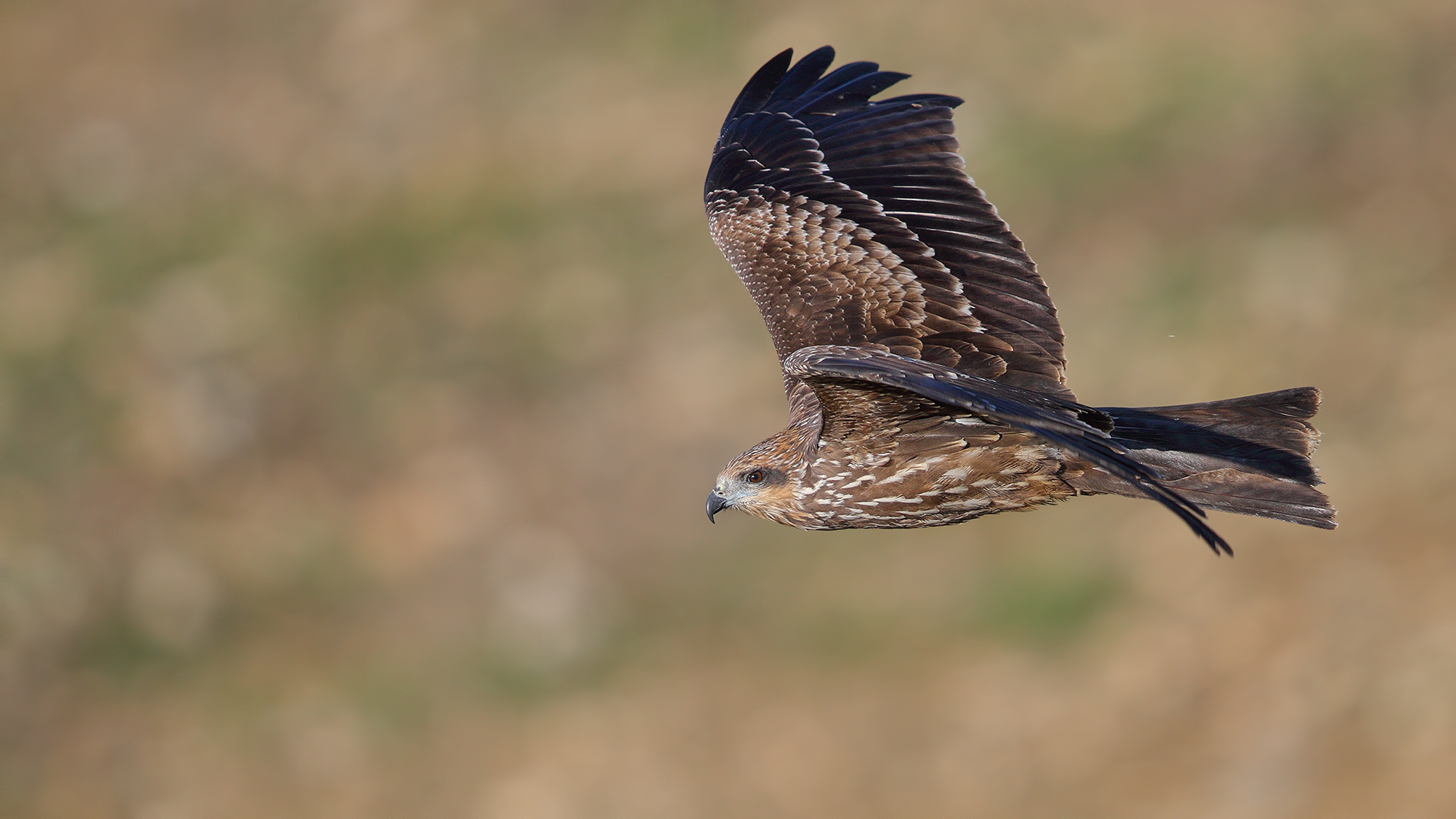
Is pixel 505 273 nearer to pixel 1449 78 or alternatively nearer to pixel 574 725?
pixel 574 725

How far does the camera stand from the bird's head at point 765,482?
6.55 m

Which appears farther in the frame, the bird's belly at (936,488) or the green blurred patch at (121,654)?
the green blurred patch at (121,654)

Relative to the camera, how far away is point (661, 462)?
58.6 ft

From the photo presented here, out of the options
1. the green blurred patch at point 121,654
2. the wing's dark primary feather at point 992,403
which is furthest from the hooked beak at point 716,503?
the green blurred patch at point 121,654

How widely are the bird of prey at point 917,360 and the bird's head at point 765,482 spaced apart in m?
0.01

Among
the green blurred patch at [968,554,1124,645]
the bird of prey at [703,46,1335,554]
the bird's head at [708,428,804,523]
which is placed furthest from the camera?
the green blurred patch at [968,554,1124,645]

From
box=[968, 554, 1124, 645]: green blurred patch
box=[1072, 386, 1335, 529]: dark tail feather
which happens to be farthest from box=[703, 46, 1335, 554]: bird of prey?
box=[968, 554, 1124, 645]: green blurred patch

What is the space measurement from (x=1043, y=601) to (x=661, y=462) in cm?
529

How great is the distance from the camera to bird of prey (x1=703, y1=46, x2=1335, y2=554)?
6.18 metres

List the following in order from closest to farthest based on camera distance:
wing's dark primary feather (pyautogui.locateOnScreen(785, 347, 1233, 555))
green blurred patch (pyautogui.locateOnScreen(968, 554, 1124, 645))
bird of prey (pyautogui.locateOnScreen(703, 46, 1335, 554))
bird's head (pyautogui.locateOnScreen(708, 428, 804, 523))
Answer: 1. wing's dark primary feather (pyautogui.locateOnScreen(785, 347, 1233, 555))
2. bird of prey (pyautogui.locateOnScreen(703, 46, 1335, 554))
3. bird's head (pyautogui.locateOnScreen(708, 428, 804, 523))
4. green blurred patch (pyautogui.locateOnScreen(968, 554, 1124, 645))

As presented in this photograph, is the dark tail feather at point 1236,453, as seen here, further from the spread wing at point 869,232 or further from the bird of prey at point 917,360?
the spread wing at point 869,232

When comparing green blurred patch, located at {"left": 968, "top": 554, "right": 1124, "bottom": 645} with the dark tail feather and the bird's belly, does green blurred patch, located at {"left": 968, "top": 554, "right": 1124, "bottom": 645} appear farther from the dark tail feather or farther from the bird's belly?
the bird's belly

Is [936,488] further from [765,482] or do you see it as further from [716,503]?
[716,503]

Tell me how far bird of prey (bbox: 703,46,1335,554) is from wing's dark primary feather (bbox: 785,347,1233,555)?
0.06 m
